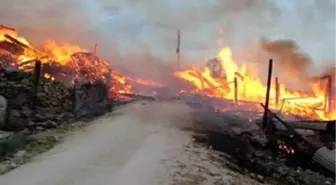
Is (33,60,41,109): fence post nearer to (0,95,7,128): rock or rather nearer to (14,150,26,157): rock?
(0,95,7,128): rock

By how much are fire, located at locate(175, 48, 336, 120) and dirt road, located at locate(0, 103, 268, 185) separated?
20.6 metres

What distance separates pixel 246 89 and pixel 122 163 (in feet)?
116

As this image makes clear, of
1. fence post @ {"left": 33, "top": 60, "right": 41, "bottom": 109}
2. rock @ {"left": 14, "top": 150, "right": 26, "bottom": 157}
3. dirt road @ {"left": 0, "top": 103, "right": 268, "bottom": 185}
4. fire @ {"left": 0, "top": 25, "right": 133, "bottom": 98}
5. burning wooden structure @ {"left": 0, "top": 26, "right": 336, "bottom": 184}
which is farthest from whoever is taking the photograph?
fire @ {"left": 0, "top": 25, "right": 133, "bottom": 98}

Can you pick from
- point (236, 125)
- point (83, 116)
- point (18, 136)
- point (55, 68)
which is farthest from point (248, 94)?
point (18, 136)

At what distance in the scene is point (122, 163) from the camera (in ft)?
31.5

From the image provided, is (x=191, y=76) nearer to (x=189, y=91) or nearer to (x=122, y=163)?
(x=189, y=91)

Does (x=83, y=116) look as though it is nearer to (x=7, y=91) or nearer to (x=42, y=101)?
(x=42, y=101)

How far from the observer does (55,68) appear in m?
28.7

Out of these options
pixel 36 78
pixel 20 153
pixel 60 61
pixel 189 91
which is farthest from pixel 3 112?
pixel 189 91

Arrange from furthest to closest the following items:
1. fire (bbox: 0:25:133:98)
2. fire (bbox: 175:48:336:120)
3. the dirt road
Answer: fire (bbox: 175:48:336:120) < fire (bbox: 0:25:133:98) < the dirt road

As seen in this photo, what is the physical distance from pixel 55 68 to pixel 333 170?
69.8 feet

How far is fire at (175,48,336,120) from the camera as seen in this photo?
1305 inches

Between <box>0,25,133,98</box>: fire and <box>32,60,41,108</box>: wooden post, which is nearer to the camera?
<box>32,60,41,108</box>: wooden post

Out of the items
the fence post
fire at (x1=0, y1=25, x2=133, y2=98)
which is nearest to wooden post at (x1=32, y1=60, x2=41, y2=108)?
the fence post
